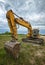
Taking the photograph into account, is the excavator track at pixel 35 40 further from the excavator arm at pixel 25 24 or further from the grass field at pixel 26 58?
the grass field at pixel 26 58

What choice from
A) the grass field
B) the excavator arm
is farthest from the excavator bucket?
the excavator arm

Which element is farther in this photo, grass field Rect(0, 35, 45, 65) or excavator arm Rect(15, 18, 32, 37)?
excavator arm Rect(15, 18, 32, 37)

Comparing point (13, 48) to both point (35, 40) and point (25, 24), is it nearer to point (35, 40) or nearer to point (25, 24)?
point (25, 24)

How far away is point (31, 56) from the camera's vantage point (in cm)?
1848

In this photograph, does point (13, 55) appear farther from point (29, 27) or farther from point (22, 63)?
point (29, 27)

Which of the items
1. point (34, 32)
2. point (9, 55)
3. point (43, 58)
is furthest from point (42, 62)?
point (34, 32)

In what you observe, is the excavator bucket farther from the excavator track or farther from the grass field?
the excavator track

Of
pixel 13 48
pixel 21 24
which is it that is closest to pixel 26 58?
pixel 13 48

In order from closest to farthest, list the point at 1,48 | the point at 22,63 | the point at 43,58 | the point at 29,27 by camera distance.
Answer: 1. the point at 22,63
2. the point at 43,58
3. the point at 1,48
4. the point at 29,27

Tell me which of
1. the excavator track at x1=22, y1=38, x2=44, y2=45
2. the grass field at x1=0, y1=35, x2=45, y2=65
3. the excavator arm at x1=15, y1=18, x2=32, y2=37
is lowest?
the grass field at x1=0, y1=35, x2=45, y2=65

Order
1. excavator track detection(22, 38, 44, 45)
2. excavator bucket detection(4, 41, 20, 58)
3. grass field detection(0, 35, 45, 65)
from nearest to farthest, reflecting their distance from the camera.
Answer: excavator bucket detection(4, 41, 20, 58), grass field detection(0, 35, 45, 65), excavator track detection(22, 38, 44, 45)

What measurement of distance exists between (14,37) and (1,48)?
3.23m

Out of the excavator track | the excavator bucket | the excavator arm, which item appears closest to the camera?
the excavator bucket

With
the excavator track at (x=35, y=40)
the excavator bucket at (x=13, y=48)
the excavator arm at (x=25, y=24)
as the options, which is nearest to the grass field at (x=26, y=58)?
the excavator bucket at (x=13, y=48)
